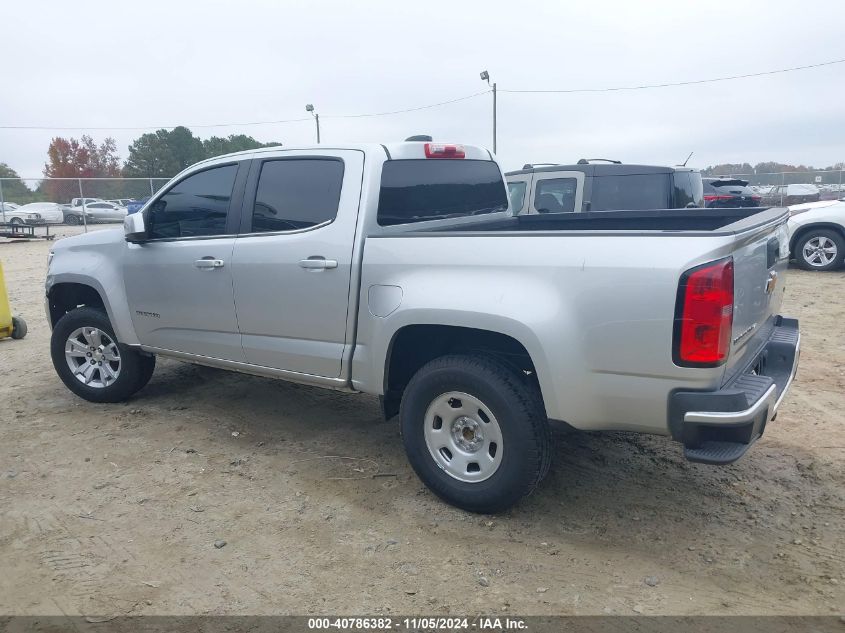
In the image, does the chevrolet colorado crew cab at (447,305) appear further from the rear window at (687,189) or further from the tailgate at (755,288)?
the rear window at (687,189)

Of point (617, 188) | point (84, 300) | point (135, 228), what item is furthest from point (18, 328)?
point (617, 188)

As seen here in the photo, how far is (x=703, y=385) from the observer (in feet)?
9.28

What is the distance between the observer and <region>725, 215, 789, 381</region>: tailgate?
2.93 m

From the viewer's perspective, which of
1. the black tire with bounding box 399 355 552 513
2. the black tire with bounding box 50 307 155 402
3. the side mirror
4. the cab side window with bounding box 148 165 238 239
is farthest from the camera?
the black tire with bounding box 50 307 155 402

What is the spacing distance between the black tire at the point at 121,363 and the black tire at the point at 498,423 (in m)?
2.66

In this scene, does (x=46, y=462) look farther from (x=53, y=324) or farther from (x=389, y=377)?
(x=389, y=377)

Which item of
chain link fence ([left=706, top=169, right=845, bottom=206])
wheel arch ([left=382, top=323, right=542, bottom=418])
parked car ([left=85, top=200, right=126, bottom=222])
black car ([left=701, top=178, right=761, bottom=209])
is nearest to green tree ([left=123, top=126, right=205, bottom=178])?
parked car ([left=85, top=200, right=126, bottom=222])

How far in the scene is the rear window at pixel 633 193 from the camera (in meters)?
8.83

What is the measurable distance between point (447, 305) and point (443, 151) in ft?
4.62

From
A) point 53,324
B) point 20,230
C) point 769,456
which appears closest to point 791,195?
point 769,456

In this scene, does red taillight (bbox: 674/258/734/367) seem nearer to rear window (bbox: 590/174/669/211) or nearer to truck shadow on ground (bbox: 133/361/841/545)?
truck shadow on ground (bbox: 133/361/841/545)

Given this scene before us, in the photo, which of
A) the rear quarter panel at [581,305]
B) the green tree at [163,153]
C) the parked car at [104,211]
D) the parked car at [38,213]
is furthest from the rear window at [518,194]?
the green tree at [163,153]

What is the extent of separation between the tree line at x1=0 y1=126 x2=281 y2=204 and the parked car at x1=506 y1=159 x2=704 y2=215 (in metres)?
21.5

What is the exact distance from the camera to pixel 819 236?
1147 cm
